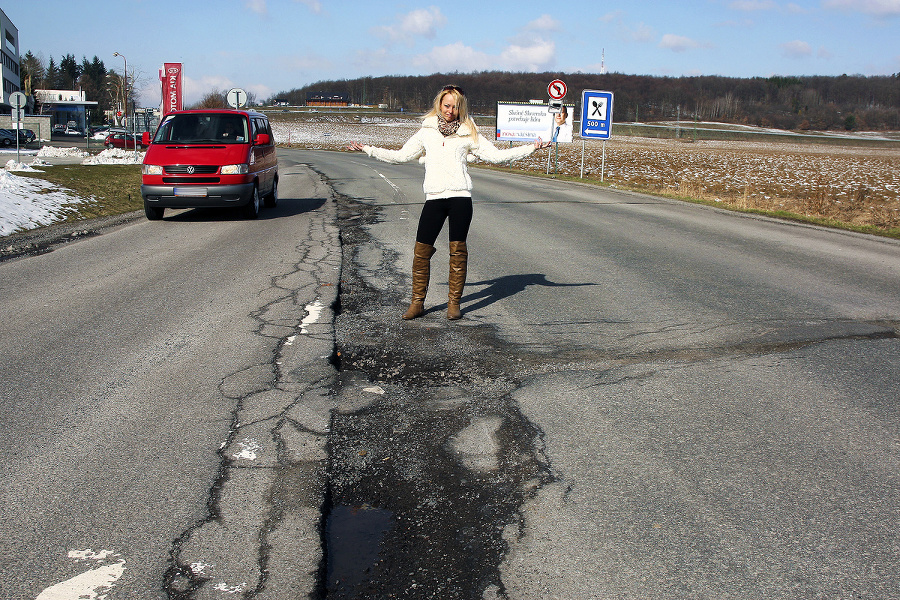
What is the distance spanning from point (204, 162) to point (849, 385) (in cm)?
1064

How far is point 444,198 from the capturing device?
5.90 meters

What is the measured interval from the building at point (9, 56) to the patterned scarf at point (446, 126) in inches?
3284

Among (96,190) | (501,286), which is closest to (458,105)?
(501,286)

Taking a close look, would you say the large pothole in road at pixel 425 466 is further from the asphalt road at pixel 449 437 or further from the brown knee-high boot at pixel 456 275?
the brown knee-high boot at pixel 456 275

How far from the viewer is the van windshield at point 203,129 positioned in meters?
13.1

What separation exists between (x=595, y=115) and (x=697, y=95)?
161m

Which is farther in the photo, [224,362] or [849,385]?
[224,362]

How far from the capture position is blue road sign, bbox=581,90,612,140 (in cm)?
2514

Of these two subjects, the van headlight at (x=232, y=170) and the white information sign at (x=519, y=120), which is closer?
the van headlight at (x=232, y=170)

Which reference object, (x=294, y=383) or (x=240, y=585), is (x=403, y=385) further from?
(x=240, y=585)

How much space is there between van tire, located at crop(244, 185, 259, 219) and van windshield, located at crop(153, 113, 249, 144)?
3.15 feet

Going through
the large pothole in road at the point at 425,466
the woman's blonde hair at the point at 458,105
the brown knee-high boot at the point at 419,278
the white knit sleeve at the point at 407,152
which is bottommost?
the large pothole in road at the point at 425,466

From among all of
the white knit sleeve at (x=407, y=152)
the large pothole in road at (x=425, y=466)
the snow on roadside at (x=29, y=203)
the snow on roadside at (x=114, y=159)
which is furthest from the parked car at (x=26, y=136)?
the large pothole in road at (x=425, y=466)

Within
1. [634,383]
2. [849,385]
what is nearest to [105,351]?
[634,383]
